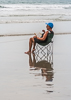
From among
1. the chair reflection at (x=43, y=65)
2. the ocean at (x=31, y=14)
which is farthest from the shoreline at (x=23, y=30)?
the chair reflection at (x=43, y=65)

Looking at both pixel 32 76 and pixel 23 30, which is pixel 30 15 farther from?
pixel 32 76

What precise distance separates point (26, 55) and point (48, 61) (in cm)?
95

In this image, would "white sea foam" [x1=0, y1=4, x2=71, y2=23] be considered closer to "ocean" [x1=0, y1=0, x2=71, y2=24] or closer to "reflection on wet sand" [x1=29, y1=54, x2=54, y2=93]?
"ocean" [x1=0, y1=0, x2=71, y2=24]

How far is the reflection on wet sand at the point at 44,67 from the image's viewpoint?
6336 millimetres

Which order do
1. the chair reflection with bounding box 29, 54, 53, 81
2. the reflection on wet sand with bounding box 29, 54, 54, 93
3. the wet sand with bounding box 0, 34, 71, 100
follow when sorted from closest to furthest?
the wet sand with bounding box 0, 34, 71, 100, the reflection on wet sand with bounding box 29, 54, 54, 93, the chair reflection with bounding box 29, 54, 53, 81

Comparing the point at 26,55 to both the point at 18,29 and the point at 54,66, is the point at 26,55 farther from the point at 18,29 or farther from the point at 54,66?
the point at 18,29

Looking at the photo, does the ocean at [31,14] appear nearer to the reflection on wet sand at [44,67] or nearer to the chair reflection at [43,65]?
the chair reflection at [43,65]

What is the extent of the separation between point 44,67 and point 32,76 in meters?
0.98

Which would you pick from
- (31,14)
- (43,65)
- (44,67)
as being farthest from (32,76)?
(31,14)

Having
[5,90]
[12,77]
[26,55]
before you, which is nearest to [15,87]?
[5,90]

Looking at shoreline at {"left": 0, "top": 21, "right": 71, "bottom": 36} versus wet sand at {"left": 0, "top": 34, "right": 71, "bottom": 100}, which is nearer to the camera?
wet sand at {"left": 0, "top": 34, "right": 71, "bottom": 100}

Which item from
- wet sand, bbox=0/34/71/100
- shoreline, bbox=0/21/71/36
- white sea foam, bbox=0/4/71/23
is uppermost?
white sea foam, bbox=0/4/71/23

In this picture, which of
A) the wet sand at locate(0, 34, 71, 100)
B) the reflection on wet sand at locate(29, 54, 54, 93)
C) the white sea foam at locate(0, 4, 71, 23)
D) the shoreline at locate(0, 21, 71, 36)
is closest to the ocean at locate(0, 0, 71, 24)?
the white sea foam at locate(0, 4, 71, 23)

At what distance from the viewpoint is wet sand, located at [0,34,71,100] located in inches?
209
